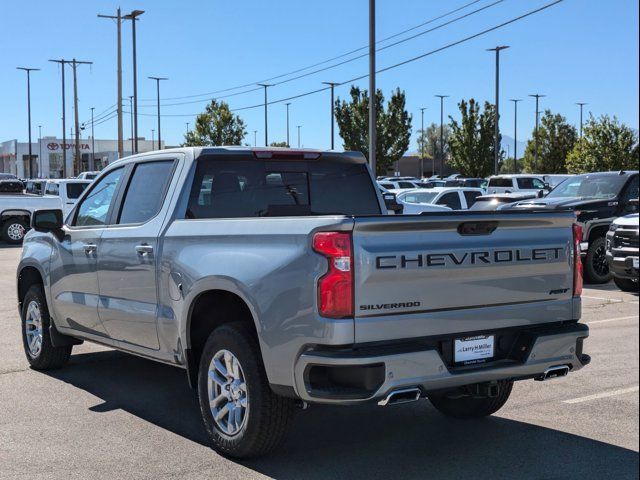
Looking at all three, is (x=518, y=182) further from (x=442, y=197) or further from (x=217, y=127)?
(x=217, y=127)

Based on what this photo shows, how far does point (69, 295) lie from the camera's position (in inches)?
277

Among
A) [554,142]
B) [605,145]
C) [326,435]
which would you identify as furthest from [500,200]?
[554,142]

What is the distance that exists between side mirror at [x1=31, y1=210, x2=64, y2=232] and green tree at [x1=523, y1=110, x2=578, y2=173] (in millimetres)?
66944

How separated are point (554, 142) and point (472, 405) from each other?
224 ft

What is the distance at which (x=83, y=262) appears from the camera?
22.4ft

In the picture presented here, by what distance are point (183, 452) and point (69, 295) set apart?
2333mm

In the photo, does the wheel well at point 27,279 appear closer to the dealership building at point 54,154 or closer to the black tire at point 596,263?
the black tire at point 596,263

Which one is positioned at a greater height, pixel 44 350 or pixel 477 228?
pixel 477 228

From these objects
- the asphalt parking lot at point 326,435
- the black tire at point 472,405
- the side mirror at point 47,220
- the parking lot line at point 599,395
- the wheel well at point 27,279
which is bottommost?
the asphalt parking lot at point 326,435

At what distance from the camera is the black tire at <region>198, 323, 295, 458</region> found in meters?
4.82

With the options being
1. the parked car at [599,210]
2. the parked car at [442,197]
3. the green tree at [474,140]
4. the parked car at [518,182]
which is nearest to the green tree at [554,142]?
the green tree at [474,140]

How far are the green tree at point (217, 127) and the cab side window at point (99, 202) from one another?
173ft

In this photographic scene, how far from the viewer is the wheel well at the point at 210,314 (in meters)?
5.25

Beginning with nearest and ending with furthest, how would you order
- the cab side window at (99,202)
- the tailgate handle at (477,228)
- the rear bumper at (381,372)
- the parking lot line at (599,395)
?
the rear bumper at (381,372) < the tailgate handle at (477,228) < the parking lot line at (599,395) < the cab side window at (99,202)
